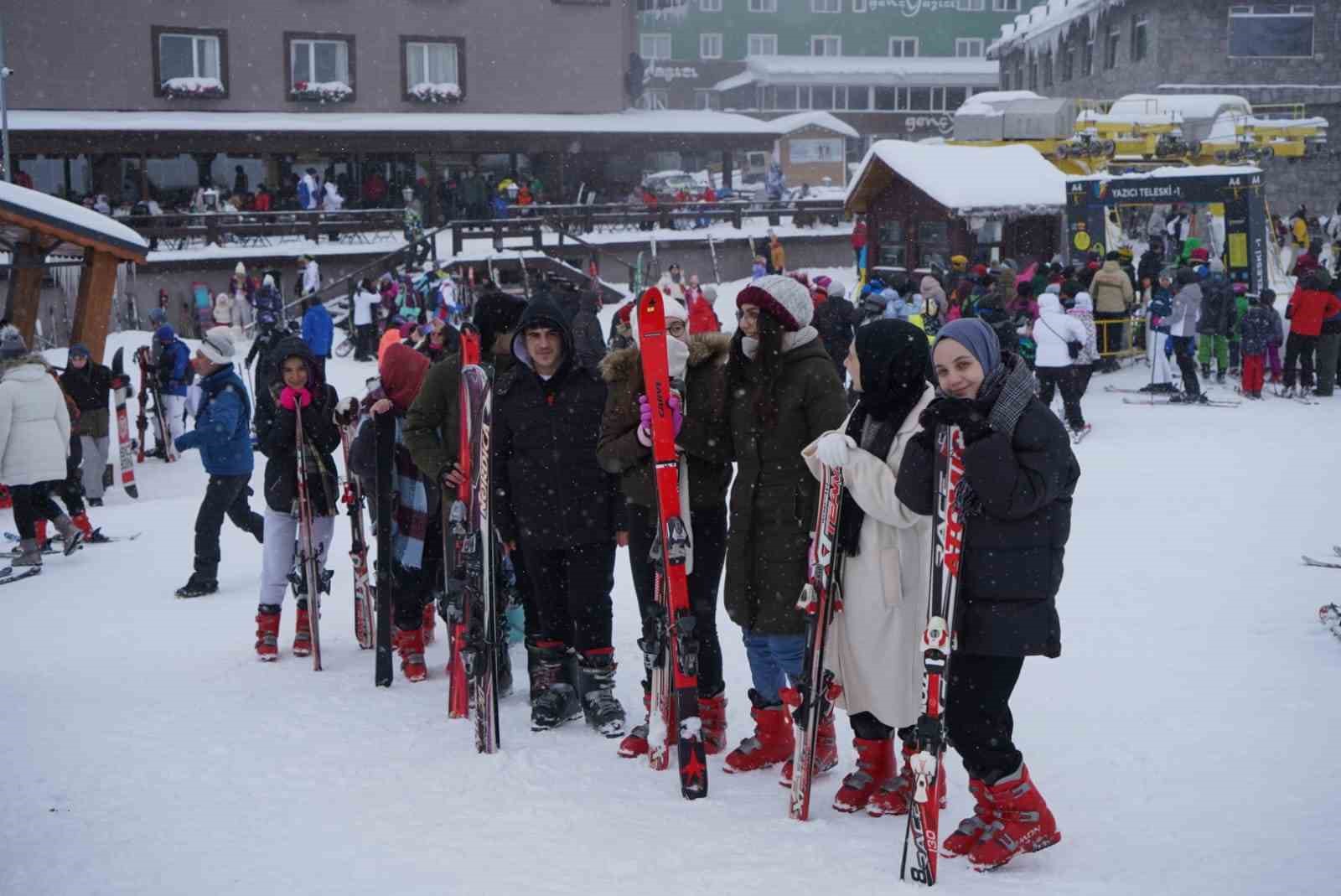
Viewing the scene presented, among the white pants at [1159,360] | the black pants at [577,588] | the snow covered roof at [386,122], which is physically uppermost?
the snow covered roof at [386,122]

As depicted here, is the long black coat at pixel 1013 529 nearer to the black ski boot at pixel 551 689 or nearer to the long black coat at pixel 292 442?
the black ski boot at pixel 551 689

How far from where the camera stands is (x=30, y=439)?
855cm

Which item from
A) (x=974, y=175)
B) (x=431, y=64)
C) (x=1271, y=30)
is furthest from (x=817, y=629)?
(x=1271, y=30)

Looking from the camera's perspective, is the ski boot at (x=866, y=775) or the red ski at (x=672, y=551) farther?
the red ski at (x=672, y=551)

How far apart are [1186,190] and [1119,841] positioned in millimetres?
15917

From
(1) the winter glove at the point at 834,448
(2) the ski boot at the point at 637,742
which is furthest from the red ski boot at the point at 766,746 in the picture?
(1) the winter glove at the point at 834,448

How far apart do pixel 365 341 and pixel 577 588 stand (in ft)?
55.0

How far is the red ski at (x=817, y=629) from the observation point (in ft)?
12.9

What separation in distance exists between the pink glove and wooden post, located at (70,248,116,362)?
7910 millimetres

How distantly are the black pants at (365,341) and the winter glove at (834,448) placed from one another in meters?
17.9

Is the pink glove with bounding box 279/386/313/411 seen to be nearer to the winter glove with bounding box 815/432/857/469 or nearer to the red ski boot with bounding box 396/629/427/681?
the red ski boot with bounding box 396/629/427/681

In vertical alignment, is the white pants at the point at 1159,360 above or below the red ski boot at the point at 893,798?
above

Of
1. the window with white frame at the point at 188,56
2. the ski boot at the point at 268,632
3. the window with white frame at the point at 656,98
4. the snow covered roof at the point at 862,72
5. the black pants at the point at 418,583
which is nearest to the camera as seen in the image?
the black pants at the point at 418,583

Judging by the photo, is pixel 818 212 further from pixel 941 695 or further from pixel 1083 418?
pixel 941 695
